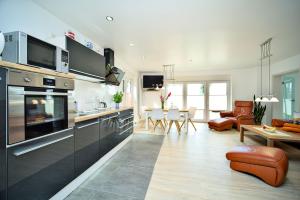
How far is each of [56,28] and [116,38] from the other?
1187mm

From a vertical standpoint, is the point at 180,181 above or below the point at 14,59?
below

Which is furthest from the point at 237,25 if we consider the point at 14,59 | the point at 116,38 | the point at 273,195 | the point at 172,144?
the point at 14,59

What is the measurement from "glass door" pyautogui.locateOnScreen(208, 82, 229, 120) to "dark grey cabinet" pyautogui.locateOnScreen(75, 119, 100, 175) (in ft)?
20.4

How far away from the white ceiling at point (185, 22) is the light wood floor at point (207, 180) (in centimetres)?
251

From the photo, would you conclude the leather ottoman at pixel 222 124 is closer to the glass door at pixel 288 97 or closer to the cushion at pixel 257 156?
the glass door at pixel 288 97

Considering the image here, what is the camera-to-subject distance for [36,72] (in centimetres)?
140

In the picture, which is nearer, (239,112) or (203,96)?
(239,112)

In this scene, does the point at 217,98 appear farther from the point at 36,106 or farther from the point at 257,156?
the point at 36,106

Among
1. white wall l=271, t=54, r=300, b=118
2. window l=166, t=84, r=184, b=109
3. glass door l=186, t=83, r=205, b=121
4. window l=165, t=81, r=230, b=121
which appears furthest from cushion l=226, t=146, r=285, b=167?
window l=166, t=84, r=184, b=109

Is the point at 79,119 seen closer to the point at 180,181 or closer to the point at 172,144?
the point at 180,181

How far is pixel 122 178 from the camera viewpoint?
88.0 inches

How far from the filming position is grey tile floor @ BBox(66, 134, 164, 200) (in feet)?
6.10

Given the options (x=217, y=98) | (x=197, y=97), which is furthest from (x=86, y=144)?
(x=217, y=98)

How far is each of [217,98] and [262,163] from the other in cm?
553
